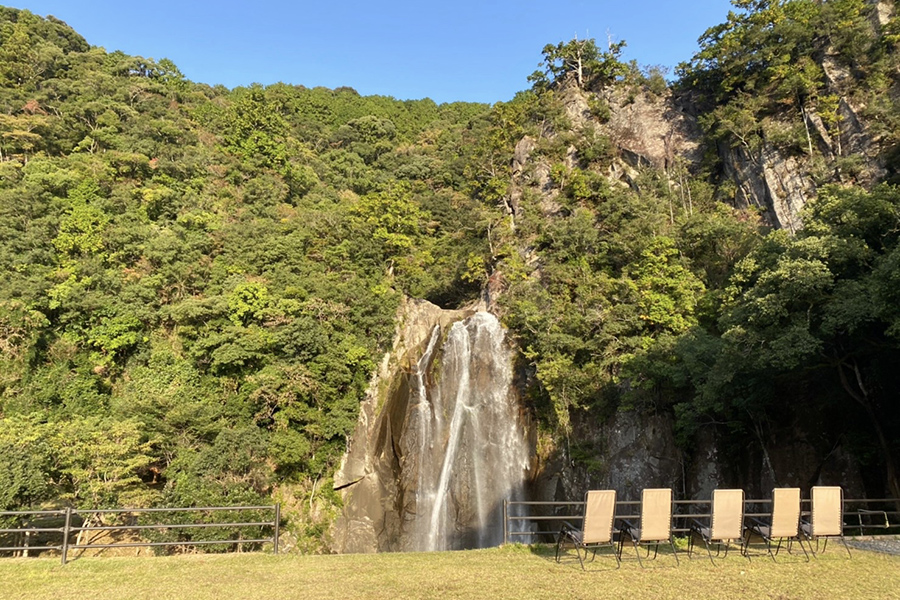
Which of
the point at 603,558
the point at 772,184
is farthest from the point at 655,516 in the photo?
the point at 772,184

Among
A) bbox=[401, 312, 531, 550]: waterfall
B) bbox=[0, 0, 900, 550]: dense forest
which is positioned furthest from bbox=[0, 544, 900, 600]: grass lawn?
bbox=[401, 312, 531, 550]: waterfall

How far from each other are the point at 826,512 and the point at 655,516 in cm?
304

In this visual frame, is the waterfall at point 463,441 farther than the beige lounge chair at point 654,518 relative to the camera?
Yes

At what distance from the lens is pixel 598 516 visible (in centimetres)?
736

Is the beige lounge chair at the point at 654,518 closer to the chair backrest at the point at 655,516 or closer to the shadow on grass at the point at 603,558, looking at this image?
the chair backrest at the point at 655,516

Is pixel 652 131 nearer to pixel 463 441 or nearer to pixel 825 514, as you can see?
pixel 463 441

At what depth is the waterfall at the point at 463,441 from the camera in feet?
61.8

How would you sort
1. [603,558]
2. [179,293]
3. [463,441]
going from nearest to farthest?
[603,558], [463,441], [179,293]

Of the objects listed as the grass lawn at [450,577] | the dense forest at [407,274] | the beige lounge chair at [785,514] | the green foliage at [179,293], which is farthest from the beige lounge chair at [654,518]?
the green foliage at [179,293]

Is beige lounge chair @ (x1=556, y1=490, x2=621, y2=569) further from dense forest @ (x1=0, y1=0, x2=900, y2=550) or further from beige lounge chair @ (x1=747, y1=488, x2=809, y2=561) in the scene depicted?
dense forest @ (x1=0, y1=0, x2=900, y2=550)

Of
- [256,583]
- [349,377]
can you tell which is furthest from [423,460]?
[256,583]

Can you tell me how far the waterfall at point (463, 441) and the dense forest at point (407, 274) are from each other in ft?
4.98

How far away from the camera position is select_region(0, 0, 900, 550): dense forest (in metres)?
14.6

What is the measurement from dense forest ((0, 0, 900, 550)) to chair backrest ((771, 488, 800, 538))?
542 centimetres
